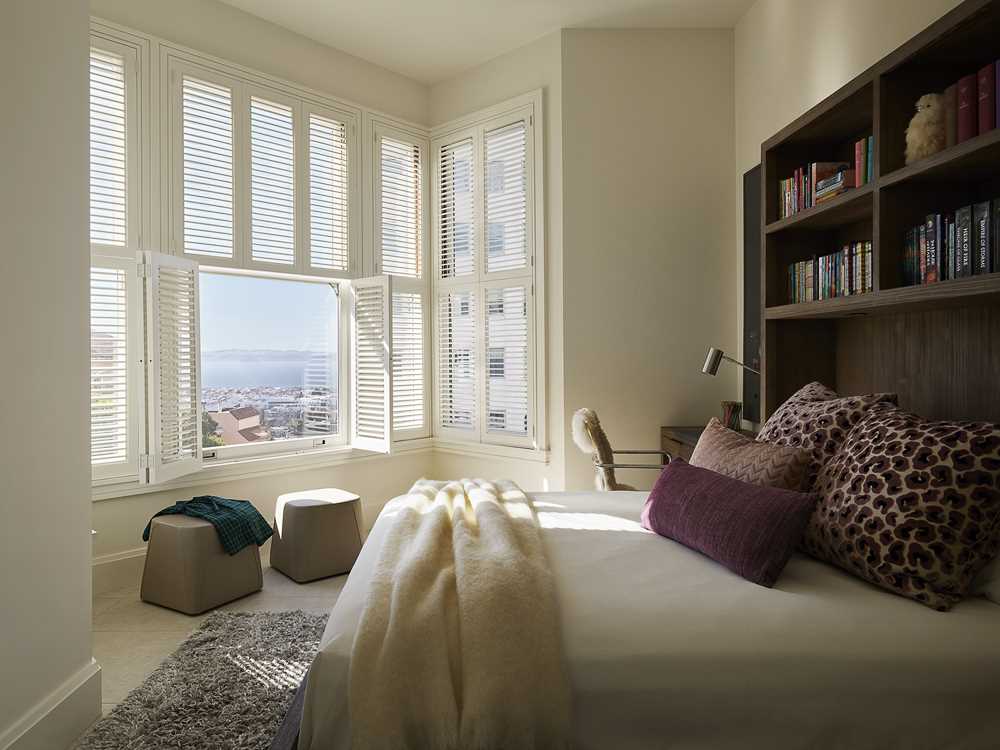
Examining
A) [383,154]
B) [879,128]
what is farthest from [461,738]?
[383,154]

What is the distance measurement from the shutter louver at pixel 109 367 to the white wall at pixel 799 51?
3.69 meters

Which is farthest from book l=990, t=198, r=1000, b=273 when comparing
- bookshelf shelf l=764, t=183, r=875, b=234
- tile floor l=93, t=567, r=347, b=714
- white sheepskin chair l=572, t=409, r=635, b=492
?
tile floor l=93, t=567, r=347, b=714

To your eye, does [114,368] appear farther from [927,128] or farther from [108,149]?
[927,128]

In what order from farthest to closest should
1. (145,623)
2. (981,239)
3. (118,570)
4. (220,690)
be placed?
(118,570)
(145,623)
(220,690)
(981,239)

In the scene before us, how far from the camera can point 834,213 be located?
2602 mm

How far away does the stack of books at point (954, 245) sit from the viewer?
1.85 m

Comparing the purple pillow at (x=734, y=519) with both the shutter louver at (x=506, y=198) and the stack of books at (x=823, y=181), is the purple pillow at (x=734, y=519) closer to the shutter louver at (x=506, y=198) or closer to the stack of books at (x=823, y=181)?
the stack of books at (x=823, y=181)

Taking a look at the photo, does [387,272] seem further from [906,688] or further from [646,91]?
[906,688]

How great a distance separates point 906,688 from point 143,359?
3.53 metres

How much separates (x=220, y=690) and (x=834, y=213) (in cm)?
306

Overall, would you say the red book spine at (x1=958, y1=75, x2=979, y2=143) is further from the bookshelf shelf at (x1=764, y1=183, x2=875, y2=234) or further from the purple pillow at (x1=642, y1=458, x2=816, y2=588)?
the purple pillow at (x1=642, y1=458, x2=816, y2=588)

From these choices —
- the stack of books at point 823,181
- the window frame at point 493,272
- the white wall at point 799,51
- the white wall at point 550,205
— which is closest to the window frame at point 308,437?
the window frame at point 493,272

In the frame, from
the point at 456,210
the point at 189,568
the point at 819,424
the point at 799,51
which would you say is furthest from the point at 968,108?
the point at 189,568

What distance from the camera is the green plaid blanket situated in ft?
10.3
